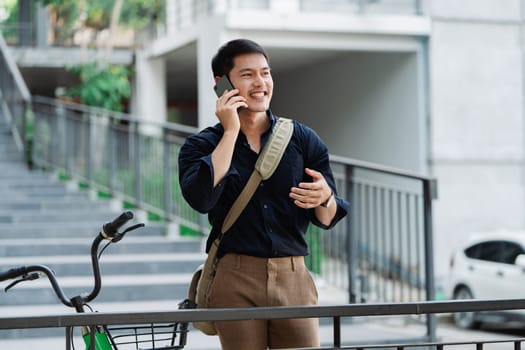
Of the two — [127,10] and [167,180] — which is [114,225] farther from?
[127,10]

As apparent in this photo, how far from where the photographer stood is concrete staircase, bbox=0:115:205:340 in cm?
741

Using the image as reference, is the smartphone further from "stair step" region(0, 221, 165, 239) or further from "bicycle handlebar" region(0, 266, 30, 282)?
"stair step" region(0, 221, 165, 239)

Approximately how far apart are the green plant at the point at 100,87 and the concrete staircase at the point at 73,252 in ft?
24.1

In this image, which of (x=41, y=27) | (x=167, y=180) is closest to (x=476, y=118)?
(x=167, y=180)

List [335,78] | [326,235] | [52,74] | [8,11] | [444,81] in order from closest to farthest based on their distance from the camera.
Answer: [326,235] < [444,81] < [335,78] < [52,74] < [8,11]

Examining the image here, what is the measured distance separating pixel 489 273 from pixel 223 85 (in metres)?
10.8

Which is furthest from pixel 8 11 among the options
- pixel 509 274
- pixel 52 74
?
pixel 509 274

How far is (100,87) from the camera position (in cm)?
1833

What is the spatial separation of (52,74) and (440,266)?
35.6 ft

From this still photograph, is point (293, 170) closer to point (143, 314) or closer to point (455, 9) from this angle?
point (143, 314)

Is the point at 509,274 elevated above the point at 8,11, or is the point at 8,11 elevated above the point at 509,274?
the point at 8,11

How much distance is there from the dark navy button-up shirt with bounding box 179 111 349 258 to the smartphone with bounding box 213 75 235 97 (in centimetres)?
13

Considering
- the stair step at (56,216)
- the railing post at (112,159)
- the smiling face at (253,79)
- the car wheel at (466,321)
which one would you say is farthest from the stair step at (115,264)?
the car wheel at (466,321)

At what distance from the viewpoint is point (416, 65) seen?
1641 cm
